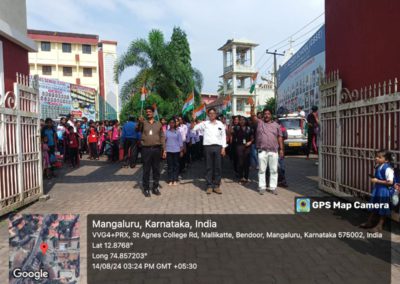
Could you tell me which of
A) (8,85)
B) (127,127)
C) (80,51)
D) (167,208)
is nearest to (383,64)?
(167,208)

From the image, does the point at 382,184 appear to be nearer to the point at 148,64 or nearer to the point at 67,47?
the point at 148,64

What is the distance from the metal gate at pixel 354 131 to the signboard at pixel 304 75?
1102cm

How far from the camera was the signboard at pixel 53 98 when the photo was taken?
24203 millimetres

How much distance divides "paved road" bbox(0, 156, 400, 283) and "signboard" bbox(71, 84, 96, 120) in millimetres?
19029

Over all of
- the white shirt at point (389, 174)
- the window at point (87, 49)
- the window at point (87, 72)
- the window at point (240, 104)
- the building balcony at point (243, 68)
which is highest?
the window at point (87, 49)

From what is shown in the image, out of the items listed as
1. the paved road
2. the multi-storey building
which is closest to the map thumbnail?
the paved road

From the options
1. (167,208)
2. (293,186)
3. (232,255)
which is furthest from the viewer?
(293,186)

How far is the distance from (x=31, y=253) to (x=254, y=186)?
20.9 ft

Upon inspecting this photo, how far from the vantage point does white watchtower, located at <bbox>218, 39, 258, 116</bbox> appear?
4816 centimetres

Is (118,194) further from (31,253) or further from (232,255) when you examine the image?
(31,253)

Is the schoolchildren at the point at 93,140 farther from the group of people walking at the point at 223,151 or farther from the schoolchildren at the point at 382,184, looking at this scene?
the schoolchildren at the point at 382,184

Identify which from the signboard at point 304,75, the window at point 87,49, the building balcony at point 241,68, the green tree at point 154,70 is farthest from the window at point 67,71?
the signboard at point 304,75

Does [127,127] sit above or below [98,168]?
above

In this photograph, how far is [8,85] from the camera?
6836mm
